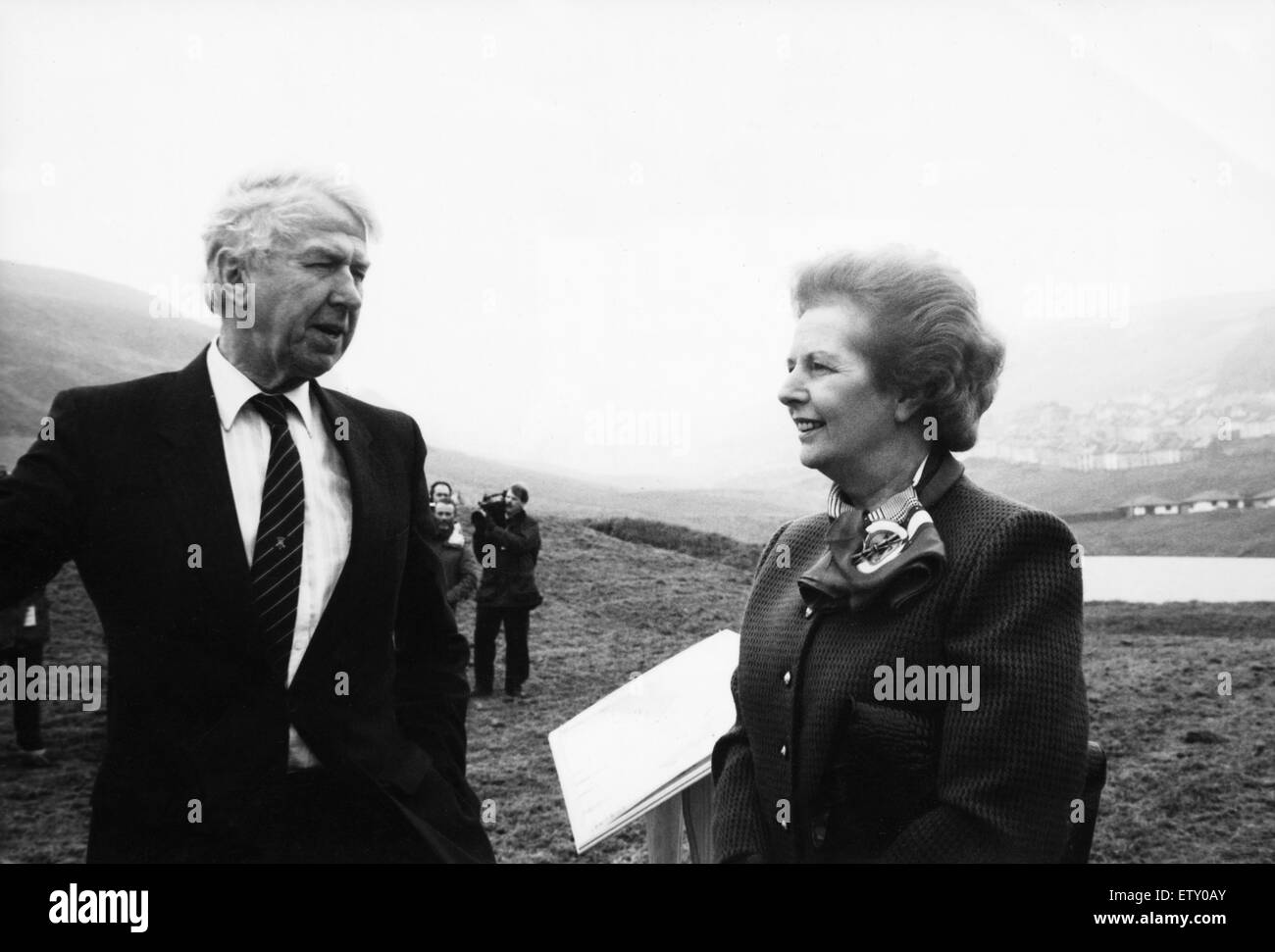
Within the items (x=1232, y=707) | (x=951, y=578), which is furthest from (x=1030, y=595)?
(x=1232, y=707)

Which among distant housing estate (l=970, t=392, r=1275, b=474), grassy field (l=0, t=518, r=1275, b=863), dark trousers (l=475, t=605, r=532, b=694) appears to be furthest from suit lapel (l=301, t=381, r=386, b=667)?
dark trousers (l=475, t=605, r=532, b=694)

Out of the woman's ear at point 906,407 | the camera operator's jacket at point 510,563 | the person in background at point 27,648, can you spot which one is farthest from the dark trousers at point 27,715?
the woman's ear at point 906,407

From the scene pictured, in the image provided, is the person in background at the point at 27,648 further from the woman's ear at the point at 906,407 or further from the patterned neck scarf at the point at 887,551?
the woman's ear at the point at 906,407

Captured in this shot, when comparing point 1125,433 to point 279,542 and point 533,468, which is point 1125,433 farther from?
point 279,542

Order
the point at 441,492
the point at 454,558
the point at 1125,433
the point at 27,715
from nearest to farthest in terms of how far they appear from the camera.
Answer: the point at 27,715 → the point at 1125,433 → the point at 441,492 → the point at 454,558

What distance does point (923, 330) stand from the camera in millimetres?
1416

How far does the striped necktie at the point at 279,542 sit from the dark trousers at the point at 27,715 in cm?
365

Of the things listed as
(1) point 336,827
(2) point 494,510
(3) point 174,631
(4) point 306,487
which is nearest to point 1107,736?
(2) point 494,510

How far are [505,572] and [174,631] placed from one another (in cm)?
468

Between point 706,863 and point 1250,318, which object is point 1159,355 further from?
point 706,863

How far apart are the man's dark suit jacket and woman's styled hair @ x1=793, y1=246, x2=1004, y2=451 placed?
91 centimetres

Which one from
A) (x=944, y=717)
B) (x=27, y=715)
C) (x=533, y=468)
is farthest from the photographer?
(x=533, y=468)

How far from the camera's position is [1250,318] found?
4281 mm

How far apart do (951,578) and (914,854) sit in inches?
15.0
